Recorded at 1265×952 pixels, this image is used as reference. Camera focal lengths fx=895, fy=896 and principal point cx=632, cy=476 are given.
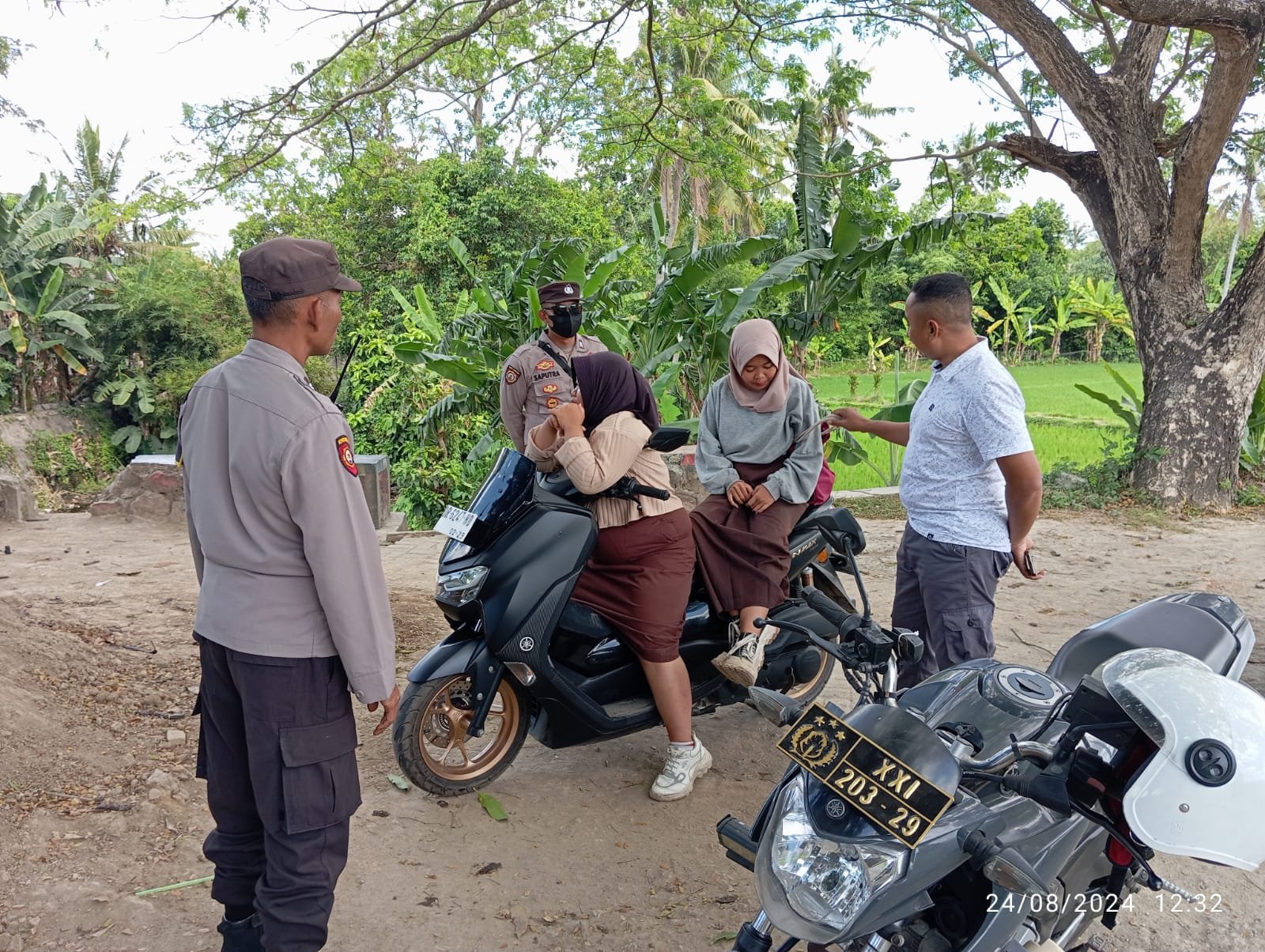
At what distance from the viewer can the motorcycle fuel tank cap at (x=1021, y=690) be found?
2.01 m

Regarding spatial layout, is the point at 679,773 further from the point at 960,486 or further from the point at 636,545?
the point at 960,486

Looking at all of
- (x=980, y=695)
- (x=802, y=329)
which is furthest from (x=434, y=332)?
(x=980, y=695)

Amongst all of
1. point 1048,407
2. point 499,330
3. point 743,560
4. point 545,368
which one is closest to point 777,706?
point 743,560

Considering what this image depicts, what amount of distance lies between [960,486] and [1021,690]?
1088 millimetres

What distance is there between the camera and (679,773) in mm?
3363

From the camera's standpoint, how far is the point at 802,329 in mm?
7719

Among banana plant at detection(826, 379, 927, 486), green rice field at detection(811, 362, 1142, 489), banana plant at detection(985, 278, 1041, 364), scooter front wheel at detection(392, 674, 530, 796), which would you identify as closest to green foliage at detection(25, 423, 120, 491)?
green rice field at detection(811, 362, 1142, 489)

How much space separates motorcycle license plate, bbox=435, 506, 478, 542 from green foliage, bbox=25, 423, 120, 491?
1510 cm

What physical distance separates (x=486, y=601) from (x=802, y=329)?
17.4 ft

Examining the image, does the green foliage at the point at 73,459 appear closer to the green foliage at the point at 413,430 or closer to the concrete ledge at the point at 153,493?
the green foliage at the point at 413,430

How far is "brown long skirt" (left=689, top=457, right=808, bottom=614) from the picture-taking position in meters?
3.53

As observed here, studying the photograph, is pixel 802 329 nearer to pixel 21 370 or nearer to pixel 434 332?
pixel 434 332

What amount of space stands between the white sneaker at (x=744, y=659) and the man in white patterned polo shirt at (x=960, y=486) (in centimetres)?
62

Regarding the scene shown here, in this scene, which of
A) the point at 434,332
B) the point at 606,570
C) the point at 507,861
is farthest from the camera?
the point at 434,332
